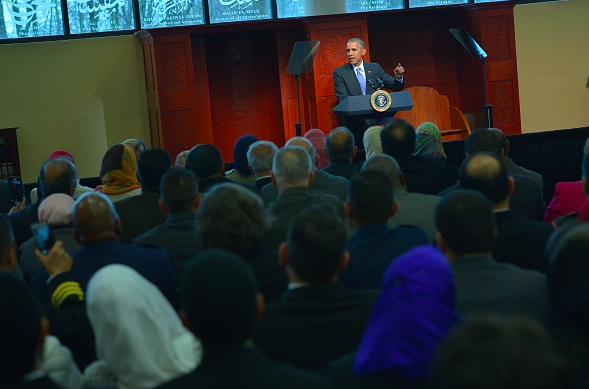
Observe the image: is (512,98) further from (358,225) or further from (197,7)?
(358,225)

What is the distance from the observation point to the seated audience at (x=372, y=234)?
118 inches

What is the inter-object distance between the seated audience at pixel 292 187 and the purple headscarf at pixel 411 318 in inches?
76.8

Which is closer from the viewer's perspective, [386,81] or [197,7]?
[386,81]

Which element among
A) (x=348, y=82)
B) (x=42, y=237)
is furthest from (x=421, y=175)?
(x=348, y=82)

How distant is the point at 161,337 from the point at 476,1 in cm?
1014

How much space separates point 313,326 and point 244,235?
75cm

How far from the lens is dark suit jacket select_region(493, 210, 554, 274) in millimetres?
3207

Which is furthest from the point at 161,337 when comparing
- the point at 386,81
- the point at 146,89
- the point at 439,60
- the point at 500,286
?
the point at 439,60

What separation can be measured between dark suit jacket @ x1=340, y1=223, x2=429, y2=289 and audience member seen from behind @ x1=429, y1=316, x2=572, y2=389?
1718 millimetres

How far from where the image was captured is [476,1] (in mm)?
11438

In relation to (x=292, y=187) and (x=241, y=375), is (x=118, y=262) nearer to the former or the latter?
(x=292, y=187)

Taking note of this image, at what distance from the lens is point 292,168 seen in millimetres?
4109

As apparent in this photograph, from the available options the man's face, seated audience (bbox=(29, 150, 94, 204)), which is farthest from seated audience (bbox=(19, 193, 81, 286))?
the man's face

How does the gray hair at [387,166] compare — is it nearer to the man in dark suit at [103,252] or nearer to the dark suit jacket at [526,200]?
the dark suit jacket at [526,200]
